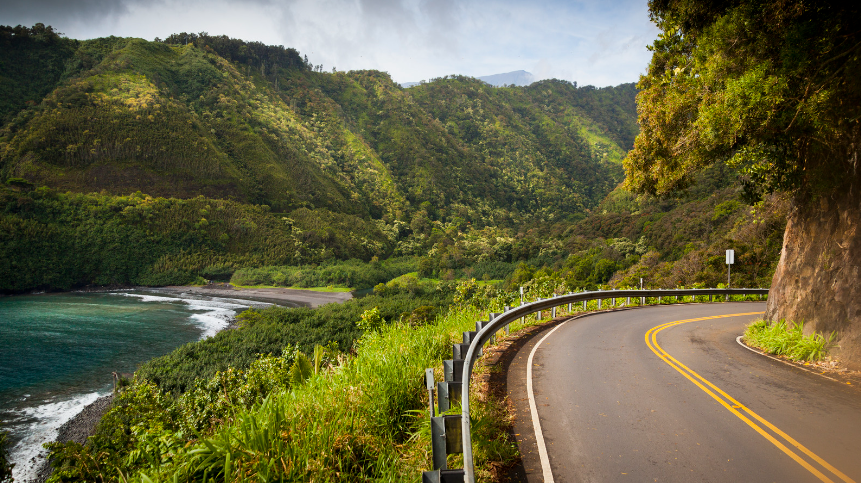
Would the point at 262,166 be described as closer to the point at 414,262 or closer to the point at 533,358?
the point at 414,262

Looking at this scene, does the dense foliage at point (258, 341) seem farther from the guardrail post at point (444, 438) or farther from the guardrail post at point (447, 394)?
the guardrail post at point (444, 438)

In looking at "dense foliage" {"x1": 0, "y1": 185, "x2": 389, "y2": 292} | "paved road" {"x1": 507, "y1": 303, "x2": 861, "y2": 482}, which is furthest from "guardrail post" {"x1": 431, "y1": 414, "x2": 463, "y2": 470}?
"dense foliage" {"x1": 0, "y1": 185, "x2": 389, "y2": 292}

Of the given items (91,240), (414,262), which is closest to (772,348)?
(91,240)

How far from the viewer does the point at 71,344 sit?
41906 millimetres

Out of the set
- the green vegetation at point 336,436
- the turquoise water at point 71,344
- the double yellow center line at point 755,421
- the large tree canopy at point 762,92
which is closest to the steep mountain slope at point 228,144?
the turquoise water at point 71,344

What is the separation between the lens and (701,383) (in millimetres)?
6875

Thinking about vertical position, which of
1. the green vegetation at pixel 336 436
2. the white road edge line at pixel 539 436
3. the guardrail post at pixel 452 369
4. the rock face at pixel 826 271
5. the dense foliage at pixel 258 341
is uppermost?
the rock face at pixel 826 271

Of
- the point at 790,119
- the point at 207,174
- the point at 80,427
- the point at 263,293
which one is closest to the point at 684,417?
the point at 790,119

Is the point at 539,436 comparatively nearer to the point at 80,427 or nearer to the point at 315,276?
the point at 80,427

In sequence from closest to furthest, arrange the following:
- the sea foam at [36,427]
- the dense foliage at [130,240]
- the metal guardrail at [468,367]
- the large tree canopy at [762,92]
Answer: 1. the metal guardrail at [468,367]
2. the large tree canopy at [762,92]
3. the sea foam at [36,427]
4. the dense foliage at [130,240]

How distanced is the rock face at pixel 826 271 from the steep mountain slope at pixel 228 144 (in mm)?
114859

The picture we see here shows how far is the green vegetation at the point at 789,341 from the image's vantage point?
26.5 feet

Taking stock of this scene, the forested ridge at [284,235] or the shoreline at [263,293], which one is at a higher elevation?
the forested ridge at [284,235]

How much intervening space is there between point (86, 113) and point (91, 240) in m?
40.7
